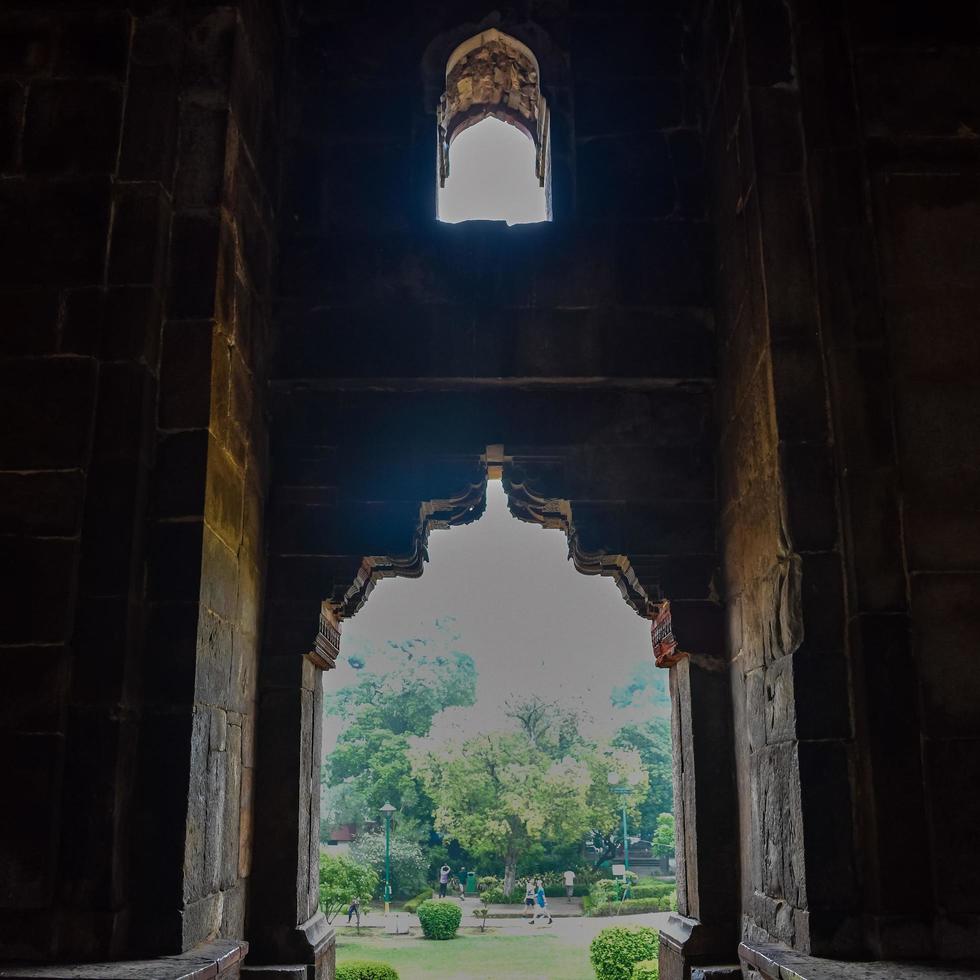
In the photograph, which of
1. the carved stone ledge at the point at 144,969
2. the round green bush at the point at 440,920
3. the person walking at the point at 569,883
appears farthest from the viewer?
the person walking at the point at 569,883

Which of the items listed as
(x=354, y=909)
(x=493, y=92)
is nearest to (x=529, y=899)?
(x=354, y=909)

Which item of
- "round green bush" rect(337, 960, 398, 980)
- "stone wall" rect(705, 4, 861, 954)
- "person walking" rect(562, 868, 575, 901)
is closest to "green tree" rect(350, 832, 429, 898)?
"person walking" rect(562, 868, 575, 901)

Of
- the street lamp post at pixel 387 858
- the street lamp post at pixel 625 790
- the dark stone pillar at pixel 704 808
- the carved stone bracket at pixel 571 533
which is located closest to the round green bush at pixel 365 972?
the dark stone pillar at pixel 704 808

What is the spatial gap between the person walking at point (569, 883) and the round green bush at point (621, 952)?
1433 centimetres

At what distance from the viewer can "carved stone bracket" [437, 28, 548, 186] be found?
6590 mm

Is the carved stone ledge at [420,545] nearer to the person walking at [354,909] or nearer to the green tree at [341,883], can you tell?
the green tree at [341,883]

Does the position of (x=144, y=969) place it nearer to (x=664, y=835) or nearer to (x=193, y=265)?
(x=193, y=265)

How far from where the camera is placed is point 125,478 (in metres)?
4.29

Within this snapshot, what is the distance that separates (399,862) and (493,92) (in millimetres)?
24686

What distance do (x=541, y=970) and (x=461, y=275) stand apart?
43.8ft

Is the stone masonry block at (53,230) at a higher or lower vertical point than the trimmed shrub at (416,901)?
higher

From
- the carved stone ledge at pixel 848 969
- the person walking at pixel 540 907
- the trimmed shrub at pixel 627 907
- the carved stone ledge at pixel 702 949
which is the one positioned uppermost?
the carved stone ledge at pixel 848 969

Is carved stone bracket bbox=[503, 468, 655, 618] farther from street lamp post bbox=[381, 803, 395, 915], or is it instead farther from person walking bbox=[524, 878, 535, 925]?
street lamp post bbox=[381, 803, 395, 915]

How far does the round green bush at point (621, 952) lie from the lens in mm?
13516
